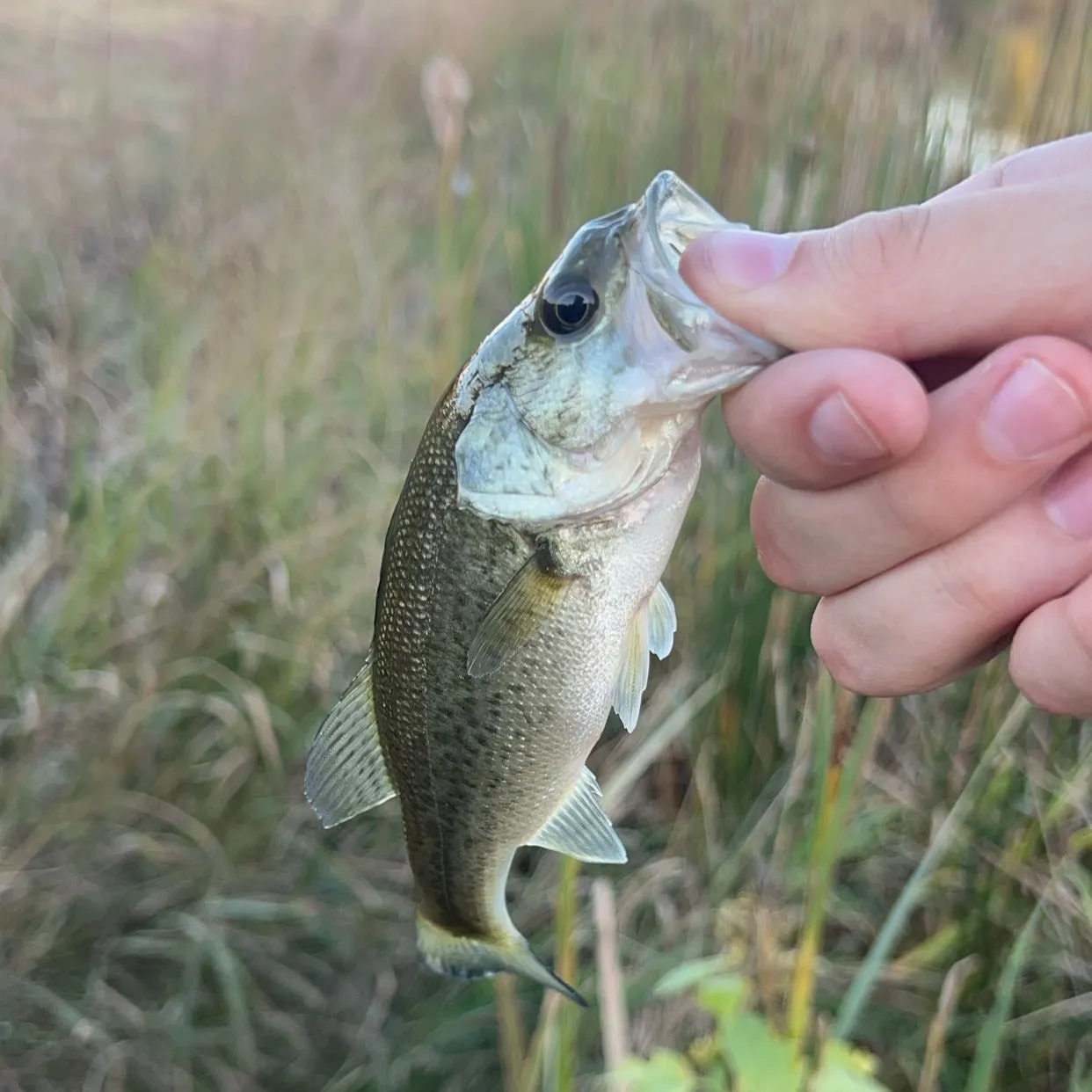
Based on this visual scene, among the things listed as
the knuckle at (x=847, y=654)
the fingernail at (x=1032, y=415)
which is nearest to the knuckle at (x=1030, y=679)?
the knuckle at (x=847, y=654)

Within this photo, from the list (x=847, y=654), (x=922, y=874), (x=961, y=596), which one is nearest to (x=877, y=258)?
(x=961, y=596)

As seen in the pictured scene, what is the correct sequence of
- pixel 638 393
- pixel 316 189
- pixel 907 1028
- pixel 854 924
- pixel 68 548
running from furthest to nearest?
pixel 316 189
pixel 68 548
pixel 854 924
pixel 907 1028
pixel 638 393

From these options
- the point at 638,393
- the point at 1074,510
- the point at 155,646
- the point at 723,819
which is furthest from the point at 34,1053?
the point at 1074,510

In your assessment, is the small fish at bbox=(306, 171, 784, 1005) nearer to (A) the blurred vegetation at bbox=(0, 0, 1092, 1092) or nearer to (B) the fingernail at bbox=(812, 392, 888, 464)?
(B) the fingernail at bbox=(812, 392, 888, 464)

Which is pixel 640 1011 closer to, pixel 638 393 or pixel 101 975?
pixel 101 975

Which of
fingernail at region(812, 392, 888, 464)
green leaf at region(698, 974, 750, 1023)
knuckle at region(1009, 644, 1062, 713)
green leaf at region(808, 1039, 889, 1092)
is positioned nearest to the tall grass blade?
green leaf at region(808, 1039, 889, 1092)

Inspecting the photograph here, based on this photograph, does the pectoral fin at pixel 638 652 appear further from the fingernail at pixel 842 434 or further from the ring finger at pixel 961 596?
the fingernail at pixel 842 434
